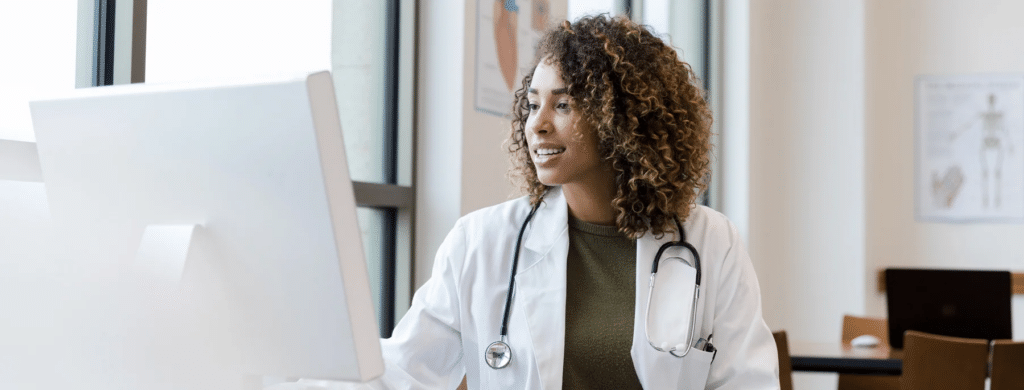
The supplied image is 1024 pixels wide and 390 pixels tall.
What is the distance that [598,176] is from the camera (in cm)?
162

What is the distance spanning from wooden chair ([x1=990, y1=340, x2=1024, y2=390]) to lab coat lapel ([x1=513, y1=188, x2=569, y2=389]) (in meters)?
1.66

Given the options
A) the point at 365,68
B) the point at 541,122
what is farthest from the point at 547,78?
the point at 365,68

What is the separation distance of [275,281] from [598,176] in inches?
37.3

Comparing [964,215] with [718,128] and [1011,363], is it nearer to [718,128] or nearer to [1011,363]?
[718,128]

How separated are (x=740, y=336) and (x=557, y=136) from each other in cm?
45

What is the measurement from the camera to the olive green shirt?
152 cm

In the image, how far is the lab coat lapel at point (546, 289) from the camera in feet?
4.96

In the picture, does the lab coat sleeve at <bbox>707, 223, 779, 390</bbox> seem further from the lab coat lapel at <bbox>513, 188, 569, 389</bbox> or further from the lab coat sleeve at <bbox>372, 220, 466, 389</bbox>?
the lab coat sleeve at <bbox>372, 220, 466, 389</bbox>

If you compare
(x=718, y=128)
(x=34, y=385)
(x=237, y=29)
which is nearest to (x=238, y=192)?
(x=34, y=385)

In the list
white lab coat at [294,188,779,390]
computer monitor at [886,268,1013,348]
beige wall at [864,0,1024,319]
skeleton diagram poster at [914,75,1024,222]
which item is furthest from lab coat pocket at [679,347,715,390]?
skeleton diagram poster at [914,75,1024,222]

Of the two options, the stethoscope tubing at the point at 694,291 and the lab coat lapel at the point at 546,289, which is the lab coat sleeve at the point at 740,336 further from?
the lab coat lapel at the point at 546,289

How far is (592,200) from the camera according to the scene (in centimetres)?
164

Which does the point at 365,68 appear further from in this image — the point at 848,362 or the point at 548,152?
the point at 848,362

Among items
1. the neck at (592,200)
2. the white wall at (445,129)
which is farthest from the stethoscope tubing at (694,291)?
the white wall at (445,129)
